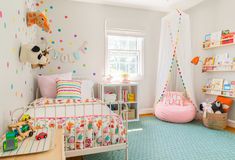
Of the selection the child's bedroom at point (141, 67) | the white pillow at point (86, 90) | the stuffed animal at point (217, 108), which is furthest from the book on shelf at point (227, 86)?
the white pillow at point (86, 90)

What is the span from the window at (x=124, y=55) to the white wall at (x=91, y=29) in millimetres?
147

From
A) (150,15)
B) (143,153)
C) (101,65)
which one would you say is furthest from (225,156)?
(150,15)

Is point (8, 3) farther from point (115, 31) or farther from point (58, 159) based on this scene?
point (115, 31)

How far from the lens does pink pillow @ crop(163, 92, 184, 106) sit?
3498 millimetres

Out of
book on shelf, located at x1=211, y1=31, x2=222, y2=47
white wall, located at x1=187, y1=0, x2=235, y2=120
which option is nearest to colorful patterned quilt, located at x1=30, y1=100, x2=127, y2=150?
white wall, located at x1=187, y1=0, x2=235, y2=120

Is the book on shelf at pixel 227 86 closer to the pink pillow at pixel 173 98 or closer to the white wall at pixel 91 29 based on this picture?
A: the pink pillow at pixel 173 98

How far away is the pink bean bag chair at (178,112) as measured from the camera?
326 centimetres

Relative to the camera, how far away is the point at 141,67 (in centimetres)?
407

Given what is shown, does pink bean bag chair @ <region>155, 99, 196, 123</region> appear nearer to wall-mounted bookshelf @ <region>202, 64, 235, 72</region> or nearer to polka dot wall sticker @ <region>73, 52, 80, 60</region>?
wall-mounted bookshelf @ <region>202, 64, 235, 72</region>

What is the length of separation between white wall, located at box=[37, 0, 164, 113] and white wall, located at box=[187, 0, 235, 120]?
2.91 ft

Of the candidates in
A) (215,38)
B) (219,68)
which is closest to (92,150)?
(219,68)

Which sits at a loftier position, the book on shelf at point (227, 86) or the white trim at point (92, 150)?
the book on shelf at point (227, 86)

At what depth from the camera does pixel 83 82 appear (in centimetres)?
312

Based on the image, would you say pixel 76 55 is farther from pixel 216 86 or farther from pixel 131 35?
pixel 216 86
